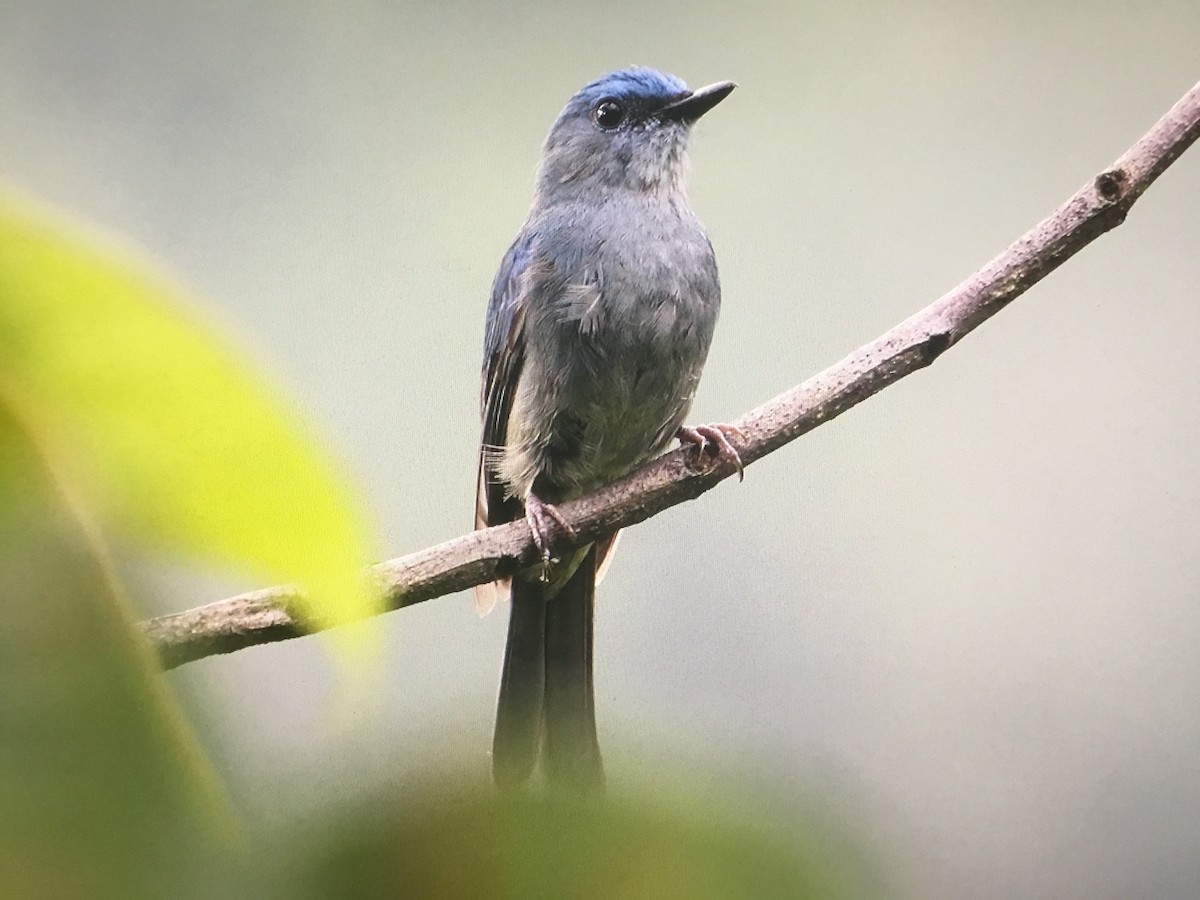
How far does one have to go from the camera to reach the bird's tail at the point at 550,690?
1612mm

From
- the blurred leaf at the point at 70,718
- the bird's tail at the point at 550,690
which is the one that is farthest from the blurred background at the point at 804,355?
the blurred leaf at the point at 70,718

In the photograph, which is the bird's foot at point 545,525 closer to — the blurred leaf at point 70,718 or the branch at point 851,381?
the branch at point 851,381

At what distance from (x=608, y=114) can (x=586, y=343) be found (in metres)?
0.40

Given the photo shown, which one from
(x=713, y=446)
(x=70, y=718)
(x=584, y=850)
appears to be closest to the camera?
(x=70, y=718)

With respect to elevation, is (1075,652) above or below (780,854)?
above

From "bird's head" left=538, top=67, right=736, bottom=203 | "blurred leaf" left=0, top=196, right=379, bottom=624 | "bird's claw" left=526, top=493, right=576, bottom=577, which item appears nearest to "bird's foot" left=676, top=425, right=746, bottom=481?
"bird's claw" left=526, top=493, right=576, bottom=577

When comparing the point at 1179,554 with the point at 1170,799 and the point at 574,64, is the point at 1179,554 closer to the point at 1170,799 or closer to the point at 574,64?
the point at 1170,799

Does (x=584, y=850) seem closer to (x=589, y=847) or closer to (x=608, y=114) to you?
(x=589, y=847)

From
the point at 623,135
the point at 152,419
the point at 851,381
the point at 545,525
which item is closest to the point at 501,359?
the point at 545,525

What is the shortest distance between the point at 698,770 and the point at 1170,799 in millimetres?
703

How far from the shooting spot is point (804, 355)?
69.7 inches

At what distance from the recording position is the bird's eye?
1856 mm

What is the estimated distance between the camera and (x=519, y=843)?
4.91 ft

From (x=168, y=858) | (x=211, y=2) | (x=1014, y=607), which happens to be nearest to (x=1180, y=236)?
(x=1014, y=607)
